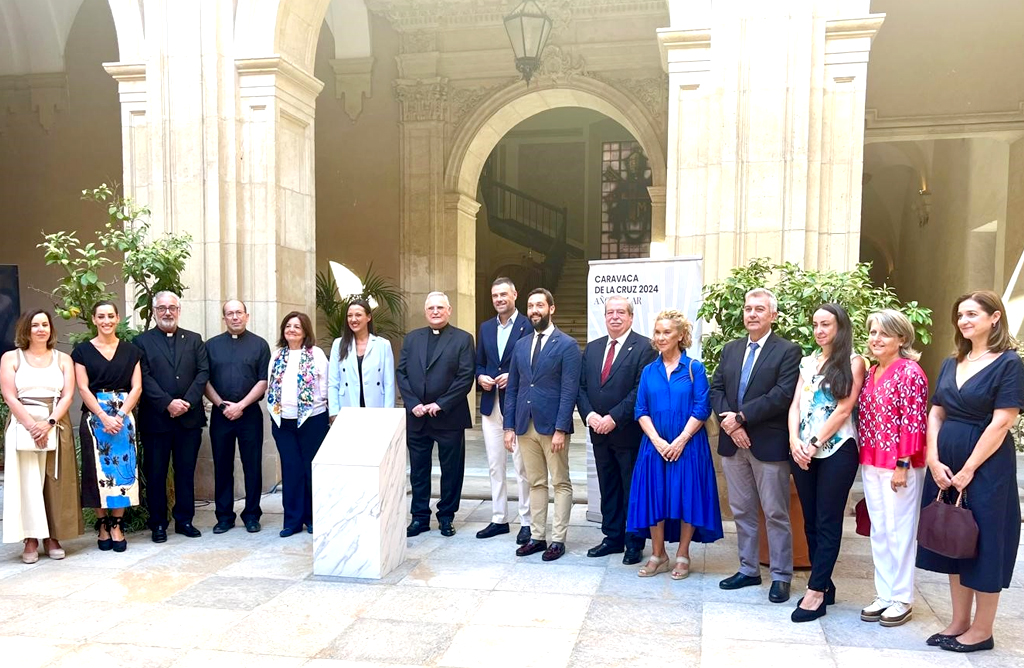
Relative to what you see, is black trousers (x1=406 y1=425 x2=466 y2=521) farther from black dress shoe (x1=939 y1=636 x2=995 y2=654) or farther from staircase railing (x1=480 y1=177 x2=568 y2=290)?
staircase railing (x1=480 y1=177 x2=568 y2=290)

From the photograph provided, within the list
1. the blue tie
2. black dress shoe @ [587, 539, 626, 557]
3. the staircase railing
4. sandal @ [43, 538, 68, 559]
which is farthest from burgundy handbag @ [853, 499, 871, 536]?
the staircase railing

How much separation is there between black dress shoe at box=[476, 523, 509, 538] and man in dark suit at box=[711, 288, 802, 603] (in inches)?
65.8

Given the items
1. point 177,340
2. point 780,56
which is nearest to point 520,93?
point 780,56

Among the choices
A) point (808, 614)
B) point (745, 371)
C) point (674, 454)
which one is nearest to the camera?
point (808, 614)

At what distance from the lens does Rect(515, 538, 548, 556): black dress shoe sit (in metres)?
5.13

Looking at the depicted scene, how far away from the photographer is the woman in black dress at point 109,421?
5.34m

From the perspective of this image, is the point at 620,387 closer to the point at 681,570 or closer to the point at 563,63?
the point at 681,570

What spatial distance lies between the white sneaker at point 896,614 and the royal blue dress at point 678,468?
95cm

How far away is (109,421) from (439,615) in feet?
8.75

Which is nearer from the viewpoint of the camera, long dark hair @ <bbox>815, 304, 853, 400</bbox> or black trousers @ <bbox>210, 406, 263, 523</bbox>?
long dark hair @ <bbox>815, 304, 853, 400</bbox>

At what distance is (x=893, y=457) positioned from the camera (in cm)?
386

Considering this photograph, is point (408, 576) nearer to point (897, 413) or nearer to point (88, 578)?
point (88, 578)

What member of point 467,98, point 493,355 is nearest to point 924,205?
point 467,98

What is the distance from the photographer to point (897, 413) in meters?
3.87
